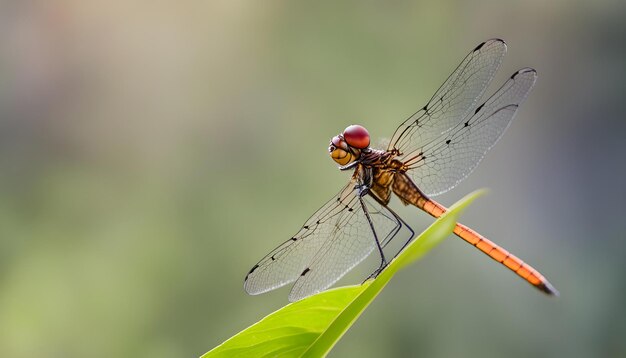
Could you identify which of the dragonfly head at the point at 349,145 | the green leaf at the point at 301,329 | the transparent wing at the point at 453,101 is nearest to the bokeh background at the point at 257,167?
the transparent wing at the point at 453,101

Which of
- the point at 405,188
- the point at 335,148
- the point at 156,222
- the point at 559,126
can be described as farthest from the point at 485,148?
the point at 156,222

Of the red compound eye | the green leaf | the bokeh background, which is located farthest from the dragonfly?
the bokeh background

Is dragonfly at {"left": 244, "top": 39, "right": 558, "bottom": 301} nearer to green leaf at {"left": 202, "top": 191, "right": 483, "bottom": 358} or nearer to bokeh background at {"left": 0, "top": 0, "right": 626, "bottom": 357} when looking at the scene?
green leaf at {"left": 202, "top": 191, "right": 483, "bottom": 358}

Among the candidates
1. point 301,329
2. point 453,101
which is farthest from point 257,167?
point 301,329

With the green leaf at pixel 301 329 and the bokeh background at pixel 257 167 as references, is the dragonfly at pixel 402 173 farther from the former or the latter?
the bokeh background at pixel 257 167

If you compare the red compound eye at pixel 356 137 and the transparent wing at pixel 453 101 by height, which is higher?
the transparent wing at pixel 453 101

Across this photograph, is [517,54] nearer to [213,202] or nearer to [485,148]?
[213,202]

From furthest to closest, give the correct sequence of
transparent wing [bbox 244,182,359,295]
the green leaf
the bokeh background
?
the bokeh background → transparent wing [bbox 244,182,359,295] → the green leaf
